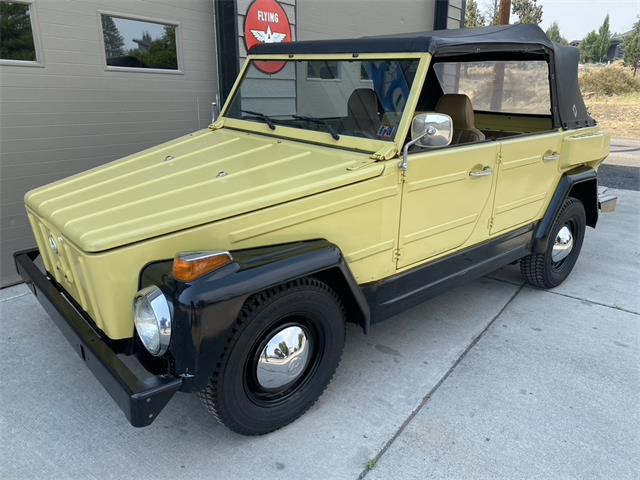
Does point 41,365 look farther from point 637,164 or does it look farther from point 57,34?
point 637,164

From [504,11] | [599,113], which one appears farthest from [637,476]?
[599,113]

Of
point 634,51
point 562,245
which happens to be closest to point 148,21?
point 562,245

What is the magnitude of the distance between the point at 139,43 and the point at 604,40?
6451 centimetres

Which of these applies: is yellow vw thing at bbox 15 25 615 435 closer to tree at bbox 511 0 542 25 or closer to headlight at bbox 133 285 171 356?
headlight at bbox 133 285 171 356

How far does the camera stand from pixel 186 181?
2.65m

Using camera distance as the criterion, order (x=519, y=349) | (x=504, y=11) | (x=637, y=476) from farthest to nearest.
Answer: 1. (x=504, y=11)
2. (x=519, y=349)
3. (x=637, y=476)

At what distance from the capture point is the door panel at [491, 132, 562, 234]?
345cm

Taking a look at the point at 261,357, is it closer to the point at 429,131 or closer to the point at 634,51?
the point at 429,131

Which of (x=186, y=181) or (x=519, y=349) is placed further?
(x=519, y=349)

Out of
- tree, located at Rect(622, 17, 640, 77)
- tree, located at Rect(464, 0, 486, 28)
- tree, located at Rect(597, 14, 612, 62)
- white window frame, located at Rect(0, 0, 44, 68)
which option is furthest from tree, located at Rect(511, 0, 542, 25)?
white window frame, located at Rect(0, 0, 44, 68)

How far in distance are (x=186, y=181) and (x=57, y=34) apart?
9.03 feet

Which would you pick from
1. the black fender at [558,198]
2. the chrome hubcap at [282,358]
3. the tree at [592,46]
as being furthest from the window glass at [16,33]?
the tree at [592,46]

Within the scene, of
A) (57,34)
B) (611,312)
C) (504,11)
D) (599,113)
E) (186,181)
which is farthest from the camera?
(599,113)

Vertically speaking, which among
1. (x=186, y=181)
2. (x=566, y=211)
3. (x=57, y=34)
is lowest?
(x=566, y=211)
